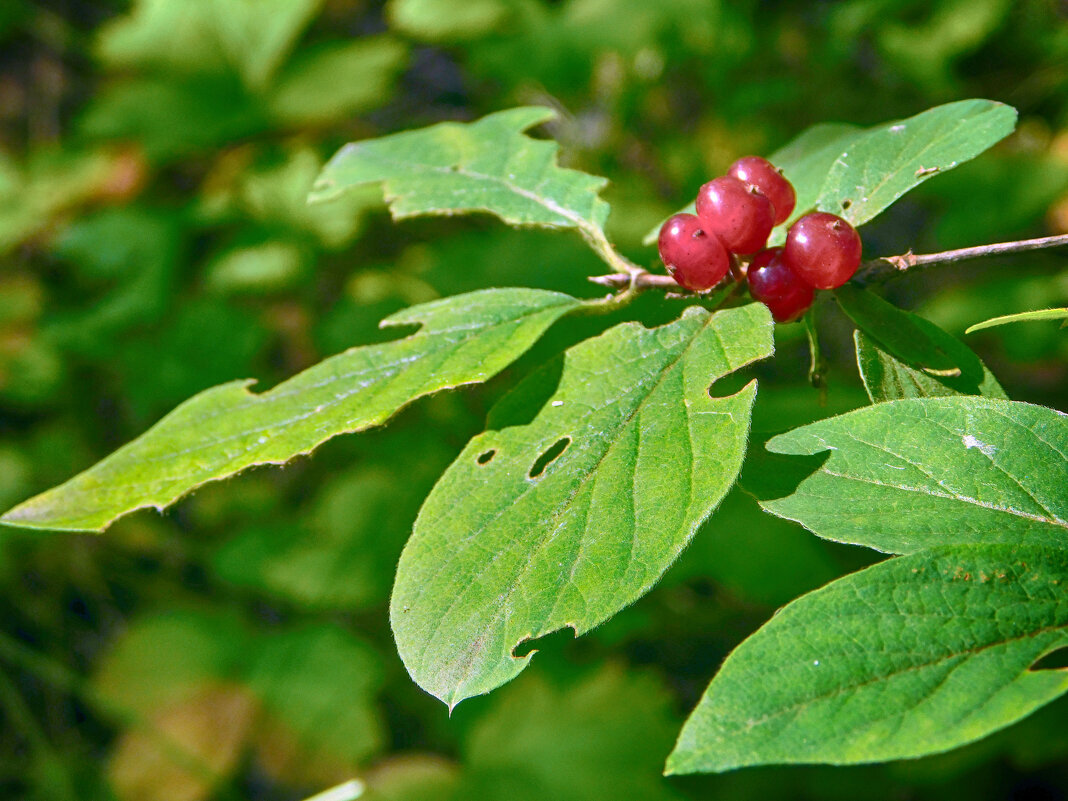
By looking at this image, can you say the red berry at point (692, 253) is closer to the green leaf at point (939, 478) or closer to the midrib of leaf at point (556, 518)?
the midrib of leaf at point (556, 518)

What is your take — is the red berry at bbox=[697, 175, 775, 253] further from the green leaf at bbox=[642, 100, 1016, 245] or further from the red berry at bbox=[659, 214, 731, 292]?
the green leaf at bbox=[642, 100, 1016, 245]

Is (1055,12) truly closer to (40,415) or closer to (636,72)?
(636,72)

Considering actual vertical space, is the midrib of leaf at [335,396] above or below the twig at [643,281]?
below

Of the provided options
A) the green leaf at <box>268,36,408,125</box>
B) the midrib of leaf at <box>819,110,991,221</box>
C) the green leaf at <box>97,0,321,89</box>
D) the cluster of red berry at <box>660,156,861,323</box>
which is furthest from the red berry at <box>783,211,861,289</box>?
the green leaf at <box>97,0,321,89</box>

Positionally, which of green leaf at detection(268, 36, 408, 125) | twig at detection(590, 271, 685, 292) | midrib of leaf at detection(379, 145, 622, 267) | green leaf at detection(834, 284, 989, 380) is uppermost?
midrib of leaf at detection(379, 145, 622, 267)

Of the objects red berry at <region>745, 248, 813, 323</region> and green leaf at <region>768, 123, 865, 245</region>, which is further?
green leaf at <region>768, 123, 865, 245</region>

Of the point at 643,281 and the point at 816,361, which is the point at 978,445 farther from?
the point at 643,281

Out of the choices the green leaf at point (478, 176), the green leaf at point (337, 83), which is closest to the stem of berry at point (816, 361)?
the green leaf at point (478, 176)

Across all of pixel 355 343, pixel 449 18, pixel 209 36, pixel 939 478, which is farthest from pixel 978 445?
pixel 209 36
